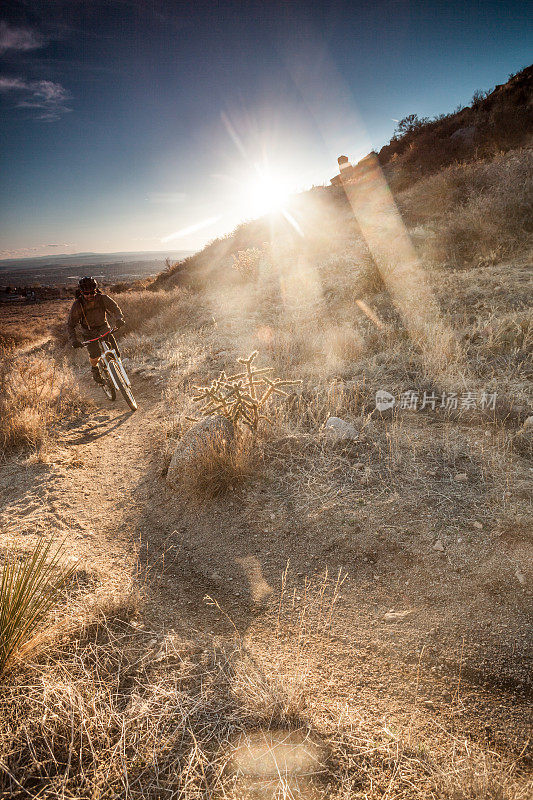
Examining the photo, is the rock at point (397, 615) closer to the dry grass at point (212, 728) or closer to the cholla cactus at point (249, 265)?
the dry grass at point (212, 728)

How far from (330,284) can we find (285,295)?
1489mm

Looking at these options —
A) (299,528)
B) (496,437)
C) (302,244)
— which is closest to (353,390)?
(496,437)

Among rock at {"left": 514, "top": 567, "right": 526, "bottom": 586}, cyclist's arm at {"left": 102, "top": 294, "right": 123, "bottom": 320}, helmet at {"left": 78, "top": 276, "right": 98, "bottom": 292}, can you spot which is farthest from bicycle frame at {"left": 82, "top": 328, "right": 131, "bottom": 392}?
rock at {"left": 514, "top": 567, "right": 526, "bottom": 586}

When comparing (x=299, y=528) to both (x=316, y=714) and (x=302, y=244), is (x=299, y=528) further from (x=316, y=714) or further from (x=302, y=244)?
(x=302, y=244)

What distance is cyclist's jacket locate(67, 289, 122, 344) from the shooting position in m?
6.49

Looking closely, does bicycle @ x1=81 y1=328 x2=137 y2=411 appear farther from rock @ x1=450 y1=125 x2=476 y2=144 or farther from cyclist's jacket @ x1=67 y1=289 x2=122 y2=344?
rock @ x1=450 y1=125 x2=476 y2=144

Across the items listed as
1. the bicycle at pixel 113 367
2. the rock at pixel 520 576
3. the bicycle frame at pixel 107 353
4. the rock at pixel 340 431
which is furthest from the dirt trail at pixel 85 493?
the rock at pixel 520 576

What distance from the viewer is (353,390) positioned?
5609 mm

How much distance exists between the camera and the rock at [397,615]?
2504mm

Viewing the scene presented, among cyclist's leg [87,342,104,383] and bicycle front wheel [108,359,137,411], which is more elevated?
cyclist's leg [87,342,104,383]

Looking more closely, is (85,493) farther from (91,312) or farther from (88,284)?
(88,284)

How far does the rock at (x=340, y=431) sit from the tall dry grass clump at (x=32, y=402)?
4.20 meters

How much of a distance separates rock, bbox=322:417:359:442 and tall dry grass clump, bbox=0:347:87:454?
420 centimetres

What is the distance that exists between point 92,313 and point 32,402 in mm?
1923
